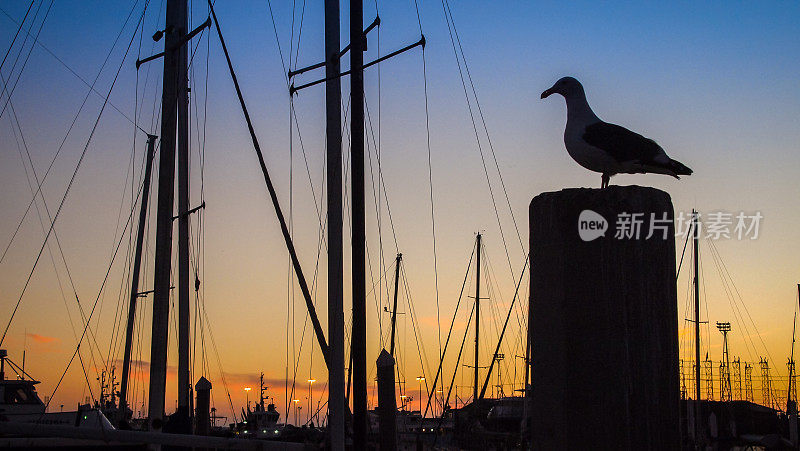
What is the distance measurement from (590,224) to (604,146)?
1.00m

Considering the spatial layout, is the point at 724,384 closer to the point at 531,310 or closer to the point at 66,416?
the point at 66,416

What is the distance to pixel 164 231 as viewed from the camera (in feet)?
50.1

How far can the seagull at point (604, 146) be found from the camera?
10.8 feet

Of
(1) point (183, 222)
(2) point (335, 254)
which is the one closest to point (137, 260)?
(1) point (183, 222)

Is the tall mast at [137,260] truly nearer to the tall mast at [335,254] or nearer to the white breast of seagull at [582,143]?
the tall mast at [335,254]

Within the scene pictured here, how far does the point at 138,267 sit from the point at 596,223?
29.0m

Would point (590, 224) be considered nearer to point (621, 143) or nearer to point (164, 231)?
point (621, 143)

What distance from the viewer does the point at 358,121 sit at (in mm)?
10258

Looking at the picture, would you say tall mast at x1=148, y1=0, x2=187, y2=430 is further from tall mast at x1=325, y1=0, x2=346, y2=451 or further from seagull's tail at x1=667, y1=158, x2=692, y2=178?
seagull's tail at x1=667, y1=158, x2=692, y2=178

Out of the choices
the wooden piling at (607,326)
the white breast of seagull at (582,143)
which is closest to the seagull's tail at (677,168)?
the white breast of seagull at (582,143)

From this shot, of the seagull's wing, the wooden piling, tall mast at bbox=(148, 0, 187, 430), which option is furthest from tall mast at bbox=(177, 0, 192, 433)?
the wooden piling

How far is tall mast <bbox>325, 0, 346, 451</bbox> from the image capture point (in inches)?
452

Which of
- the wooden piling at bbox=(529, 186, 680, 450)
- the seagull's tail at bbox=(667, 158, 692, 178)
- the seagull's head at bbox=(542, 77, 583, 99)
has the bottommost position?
the wooden piling at bbox=(529, 186, 680, 450)

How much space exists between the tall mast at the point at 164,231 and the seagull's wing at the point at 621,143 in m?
12.5
